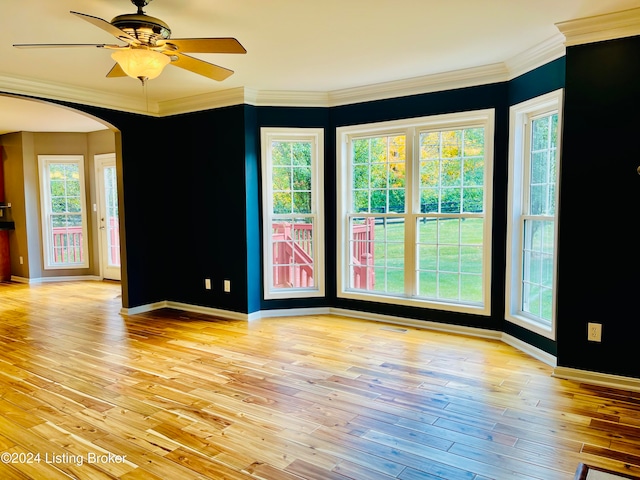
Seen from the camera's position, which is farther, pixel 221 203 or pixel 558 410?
pixel 221 203

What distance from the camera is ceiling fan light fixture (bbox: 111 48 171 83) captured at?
260cm

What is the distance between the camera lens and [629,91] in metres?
3.05

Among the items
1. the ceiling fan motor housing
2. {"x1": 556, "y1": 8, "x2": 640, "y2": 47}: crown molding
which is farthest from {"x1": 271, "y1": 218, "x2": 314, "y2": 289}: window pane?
{"x1": 556, "y1": 8, "x2": 640, "y2": 47}: crown molding

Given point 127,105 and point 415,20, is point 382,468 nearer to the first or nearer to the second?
point 415,20

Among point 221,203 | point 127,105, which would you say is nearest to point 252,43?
point 221,203

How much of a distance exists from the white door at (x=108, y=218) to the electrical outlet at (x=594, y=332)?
708cm

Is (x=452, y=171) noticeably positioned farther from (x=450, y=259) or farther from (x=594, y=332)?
(x=594, y=332)

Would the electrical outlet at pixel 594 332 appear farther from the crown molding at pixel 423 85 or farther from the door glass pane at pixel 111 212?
the door glass pane at pixel 111 212

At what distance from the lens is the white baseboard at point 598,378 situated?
312 cm

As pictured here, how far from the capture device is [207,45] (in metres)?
2.57

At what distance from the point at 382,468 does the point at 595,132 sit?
2.68 m

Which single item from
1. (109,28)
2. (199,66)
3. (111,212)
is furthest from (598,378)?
(111,212)

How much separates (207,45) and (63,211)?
6.73 meters

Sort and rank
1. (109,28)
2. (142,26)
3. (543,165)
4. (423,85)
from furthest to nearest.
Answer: (423,85) → (543,165) → (142,26) → (109,28)
